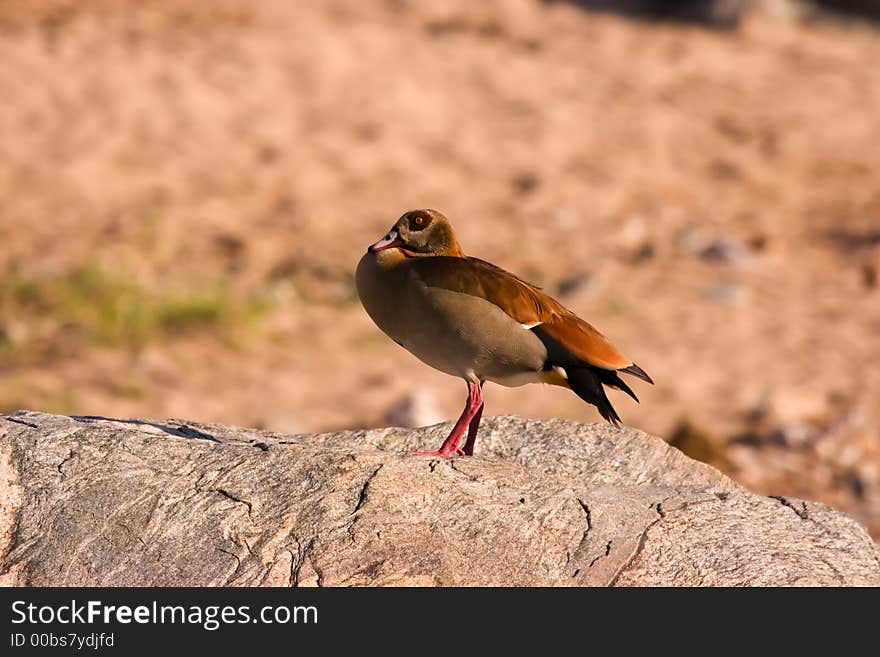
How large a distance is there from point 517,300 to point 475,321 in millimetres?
135

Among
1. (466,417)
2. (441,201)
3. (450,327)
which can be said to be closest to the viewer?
(450,327)

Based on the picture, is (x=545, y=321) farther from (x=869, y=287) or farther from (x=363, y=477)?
(x=869, y=287)

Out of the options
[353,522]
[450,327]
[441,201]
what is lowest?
[441,201]

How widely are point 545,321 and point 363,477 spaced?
2.10 feet

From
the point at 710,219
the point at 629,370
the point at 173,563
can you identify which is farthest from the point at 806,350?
the point at 173,563

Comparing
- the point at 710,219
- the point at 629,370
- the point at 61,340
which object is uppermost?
the point at 629,370

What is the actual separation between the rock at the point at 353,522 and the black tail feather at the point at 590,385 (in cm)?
25

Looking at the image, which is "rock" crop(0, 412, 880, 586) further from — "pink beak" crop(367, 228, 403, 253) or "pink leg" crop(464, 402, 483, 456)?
"pink beak" crop(367, 228, 403, 253)

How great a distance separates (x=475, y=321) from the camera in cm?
383

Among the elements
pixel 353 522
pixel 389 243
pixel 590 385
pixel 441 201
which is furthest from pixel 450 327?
pixel 441 201

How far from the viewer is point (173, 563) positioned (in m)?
3.59

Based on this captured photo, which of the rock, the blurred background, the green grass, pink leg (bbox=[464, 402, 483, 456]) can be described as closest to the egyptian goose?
pink leg (bbox=[464, 402, 483, 456])

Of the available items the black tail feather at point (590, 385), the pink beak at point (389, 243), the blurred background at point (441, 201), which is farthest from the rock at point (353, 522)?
the blurred background at point (441, 201)

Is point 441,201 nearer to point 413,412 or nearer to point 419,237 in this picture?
point 413,412
